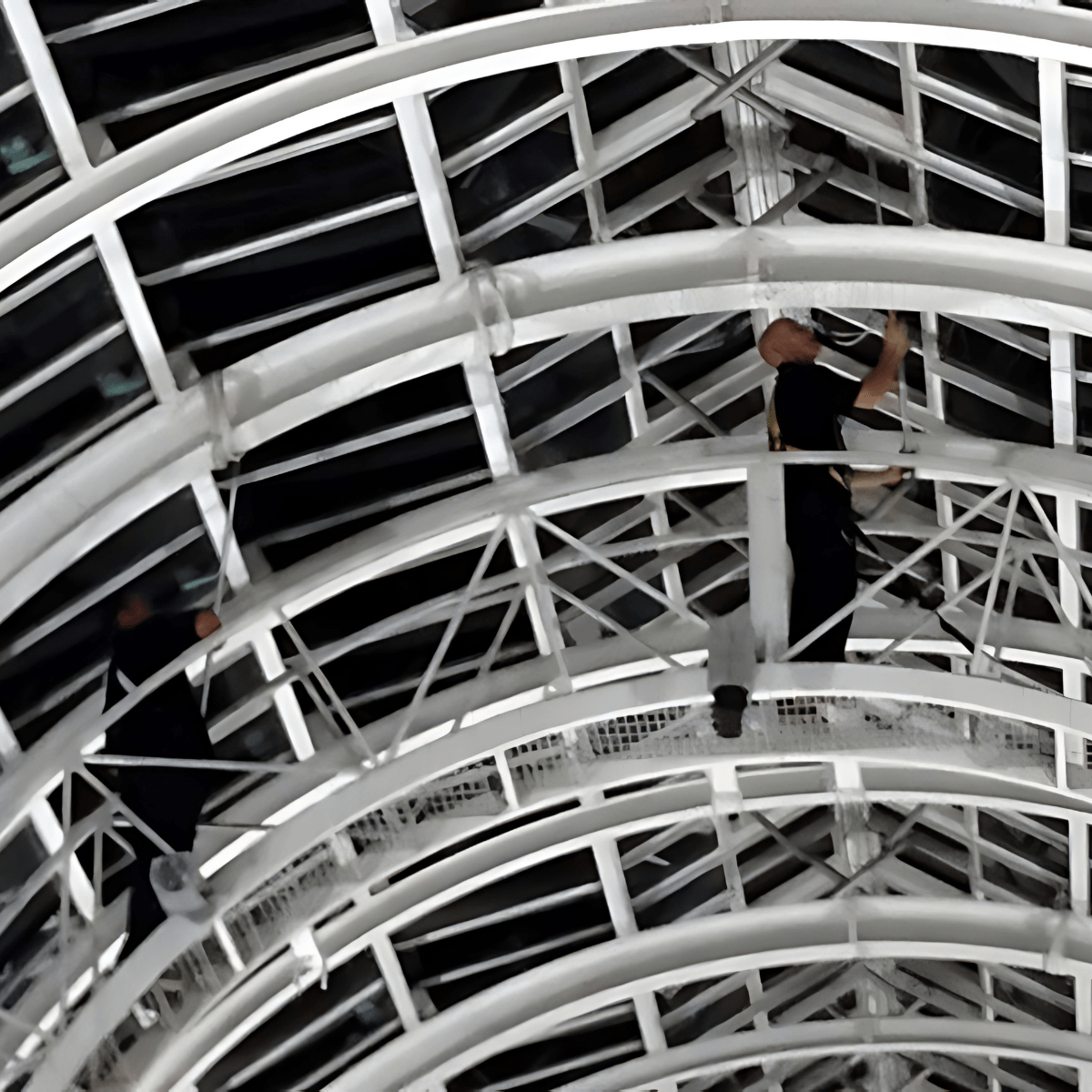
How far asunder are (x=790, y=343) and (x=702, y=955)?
476 inches

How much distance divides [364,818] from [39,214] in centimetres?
948

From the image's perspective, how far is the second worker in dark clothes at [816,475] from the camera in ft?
59.0

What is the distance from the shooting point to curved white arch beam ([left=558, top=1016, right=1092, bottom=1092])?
94.0 feet

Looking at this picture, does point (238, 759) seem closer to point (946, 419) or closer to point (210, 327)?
point (210, 327)

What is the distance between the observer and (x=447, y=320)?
60.8ft

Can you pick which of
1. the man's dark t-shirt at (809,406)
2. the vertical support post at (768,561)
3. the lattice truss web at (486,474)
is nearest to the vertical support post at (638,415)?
the lattice truss web at (486,474)

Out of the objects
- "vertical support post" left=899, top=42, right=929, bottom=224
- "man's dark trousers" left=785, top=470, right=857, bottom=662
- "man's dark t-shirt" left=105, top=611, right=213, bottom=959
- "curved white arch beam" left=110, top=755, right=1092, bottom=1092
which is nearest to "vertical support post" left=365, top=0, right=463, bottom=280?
"man's dark trousers" left=785, top=470, right=857, bottom=662

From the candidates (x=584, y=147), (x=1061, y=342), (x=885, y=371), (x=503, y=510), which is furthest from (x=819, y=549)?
(x=584, y=147)

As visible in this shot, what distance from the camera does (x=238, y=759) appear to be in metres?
22.9

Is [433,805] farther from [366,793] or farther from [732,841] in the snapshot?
[732,841]

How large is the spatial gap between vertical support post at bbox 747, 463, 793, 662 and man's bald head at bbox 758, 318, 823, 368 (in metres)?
1.16

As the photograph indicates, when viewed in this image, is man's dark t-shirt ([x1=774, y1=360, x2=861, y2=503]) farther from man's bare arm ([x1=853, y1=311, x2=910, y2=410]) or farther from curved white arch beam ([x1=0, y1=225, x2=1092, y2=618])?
curved white arch beam ([x1=0, y1=225, x2=1092, y2=618])

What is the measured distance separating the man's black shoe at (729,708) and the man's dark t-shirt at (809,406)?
7.25 ft

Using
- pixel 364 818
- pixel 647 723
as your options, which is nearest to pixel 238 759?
pixel 364 818
